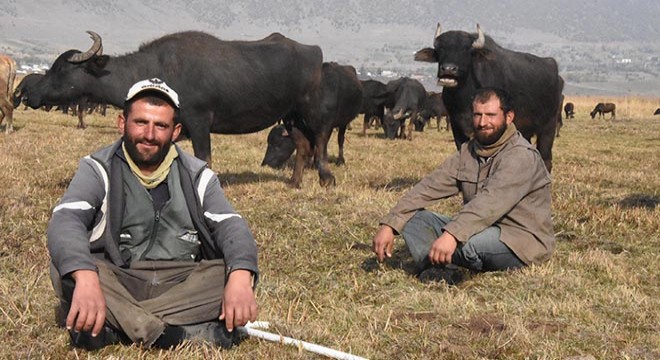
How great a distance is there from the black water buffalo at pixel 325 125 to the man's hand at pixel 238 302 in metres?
7.12

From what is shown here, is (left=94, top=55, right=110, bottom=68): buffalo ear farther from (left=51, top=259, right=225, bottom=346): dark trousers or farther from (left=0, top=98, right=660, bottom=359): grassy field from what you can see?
(left=51, top=259, right=225, bottom=346): dark trousers

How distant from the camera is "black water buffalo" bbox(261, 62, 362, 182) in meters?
11.2

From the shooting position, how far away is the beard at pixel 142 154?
13.5 ft

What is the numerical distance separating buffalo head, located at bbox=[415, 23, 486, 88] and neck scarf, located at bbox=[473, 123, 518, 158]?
3321 mm

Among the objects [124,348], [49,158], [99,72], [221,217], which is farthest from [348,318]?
[49,158]

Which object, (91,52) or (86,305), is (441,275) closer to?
(86,305)

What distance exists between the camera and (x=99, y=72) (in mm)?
9914

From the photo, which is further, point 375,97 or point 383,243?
point 375,97

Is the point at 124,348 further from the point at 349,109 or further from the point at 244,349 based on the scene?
the point at 349,109

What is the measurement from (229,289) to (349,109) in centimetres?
1105

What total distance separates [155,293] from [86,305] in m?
0.74

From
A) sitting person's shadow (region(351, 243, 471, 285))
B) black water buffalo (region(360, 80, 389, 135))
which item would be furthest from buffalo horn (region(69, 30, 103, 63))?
black water buffalo (region(360, 80, 389, 135))

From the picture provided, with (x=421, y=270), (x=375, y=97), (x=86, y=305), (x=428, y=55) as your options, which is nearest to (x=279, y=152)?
(x=428, y=55)

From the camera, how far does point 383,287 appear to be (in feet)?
18.6
